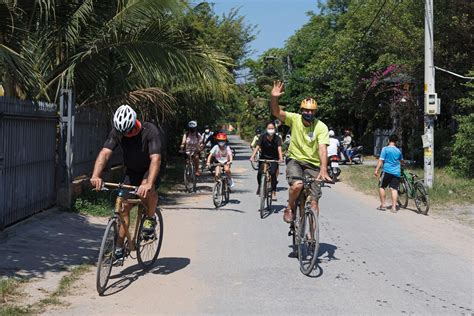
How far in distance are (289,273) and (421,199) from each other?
259 inches

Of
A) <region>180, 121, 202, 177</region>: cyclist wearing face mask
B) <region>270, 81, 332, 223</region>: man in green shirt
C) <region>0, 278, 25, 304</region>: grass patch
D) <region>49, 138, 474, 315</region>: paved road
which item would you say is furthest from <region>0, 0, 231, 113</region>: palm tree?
<region>0, 278, 25, 304</region>: grass patch

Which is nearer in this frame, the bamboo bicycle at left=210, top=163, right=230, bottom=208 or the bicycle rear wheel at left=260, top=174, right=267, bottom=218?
the bicycle rear wheel at left=260, top=174, right=267, bottom=218

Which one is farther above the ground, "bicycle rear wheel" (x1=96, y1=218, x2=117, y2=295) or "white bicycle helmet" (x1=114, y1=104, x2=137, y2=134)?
"white bicycle helmet" (x1=114, y1=104, x2=137, y2=134)

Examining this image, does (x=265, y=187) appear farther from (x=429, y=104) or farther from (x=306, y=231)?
(x=429, y=104)

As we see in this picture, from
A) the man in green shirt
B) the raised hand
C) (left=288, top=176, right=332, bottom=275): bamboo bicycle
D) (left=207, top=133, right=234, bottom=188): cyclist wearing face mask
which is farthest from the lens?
(left=207, top=133, right=234, bottom=188): cyclist wearing face mask

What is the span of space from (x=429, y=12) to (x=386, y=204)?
570cm

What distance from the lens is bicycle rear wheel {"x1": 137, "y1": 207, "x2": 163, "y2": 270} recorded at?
6766 millimetres

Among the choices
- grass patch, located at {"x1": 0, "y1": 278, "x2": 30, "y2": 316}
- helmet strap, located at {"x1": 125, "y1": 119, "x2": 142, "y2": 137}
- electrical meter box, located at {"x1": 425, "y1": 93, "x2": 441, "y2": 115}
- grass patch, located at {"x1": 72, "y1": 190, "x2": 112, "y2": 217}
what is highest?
electrical meter box, located at {"x1": 425, "y1": 93, "x2": 441, "y2": 115}

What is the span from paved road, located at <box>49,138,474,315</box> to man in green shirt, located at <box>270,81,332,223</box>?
94 cm

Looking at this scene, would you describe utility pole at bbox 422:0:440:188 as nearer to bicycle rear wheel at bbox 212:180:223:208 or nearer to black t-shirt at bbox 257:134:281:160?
black t-shirt at bbox 257:134:281:160

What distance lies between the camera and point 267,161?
12.1 m

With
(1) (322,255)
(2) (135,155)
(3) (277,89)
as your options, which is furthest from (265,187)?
(2) (135,155)

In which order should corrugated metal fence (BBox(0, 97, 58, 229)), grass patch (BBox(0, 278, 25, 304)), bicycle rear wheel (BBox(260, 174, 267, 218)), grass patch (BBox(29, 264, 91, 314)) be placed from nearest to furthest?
grass patch (BBox(29, 264, 91, 314)), grass patch (BBox(0, 278, 25, 304)), corrugated metal fence (BBox(0, 97, 58, 229)), bicycle rear wheel (BBox(260, 174, 267, 218))

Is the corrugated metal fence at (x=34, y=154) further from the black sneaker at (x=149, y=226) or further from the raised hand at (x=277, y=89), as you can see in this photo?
the raised hand at (x=277, y=89)
